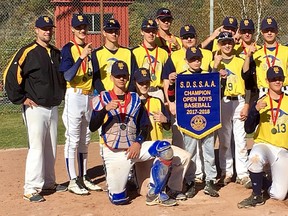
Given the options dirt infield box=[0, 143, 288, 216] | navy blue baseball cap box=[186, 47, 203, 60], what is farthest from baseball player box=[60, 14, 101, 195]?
navy blue baseball cap box=[186, 47, 203, 60]

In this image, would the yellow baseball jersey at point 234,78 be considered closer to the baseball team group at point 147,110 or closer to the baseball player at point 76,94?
the baseball team group at point 147,110

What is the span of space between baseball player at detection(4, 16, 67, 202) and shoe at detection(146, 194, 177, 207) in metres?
1.18

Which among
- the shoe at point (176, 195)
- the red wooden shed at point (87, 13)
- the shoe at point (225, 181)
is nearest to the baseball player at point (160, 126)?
the shoe at point (176, 195)

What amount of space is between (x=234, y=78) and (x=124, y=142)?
1.52 meters

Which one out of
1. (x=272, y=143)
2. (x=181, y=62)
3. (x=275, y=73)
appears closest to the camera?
(x=275, y=73)

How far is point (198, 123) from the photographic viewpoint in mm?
5980

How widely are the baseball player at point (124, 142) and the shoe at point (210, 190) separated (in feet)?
1.60

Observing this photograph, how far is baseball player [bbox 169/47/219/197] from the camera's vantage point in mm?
5867

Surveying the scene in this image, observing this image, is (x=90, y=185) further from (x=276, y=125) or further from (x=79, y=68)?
(x=276, y=125)

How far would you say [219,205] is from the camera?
5574 millimetres

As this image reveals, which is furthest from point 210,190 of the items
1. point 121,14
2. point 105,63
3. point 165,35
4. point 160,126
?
point 121,14

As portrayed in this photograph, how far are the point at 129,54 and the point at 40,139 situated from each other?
1.41 m

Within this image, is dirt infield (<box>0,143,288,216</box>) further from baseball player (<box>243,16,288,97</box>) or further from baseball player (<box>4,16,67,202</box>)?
baseball player (<box>243,16,288,97</box>)

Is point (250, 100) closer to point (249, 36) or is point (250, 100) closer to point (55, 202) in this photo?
point (249, 36)
